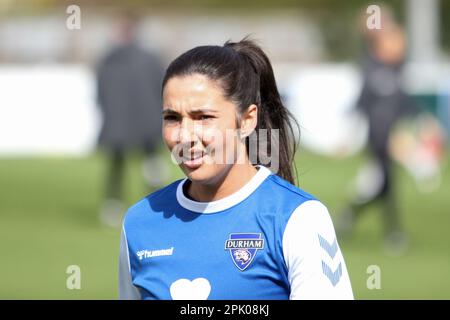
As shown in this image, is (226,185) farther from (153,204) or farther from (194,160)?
(153,204)

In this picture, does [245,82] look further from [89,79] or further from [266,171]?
[89,79]

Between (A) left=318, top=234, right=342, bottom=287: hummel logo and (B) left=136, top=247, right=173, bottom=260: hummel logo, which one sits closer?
(A) left=318, top=234, right=342, bottom=287: hummel logo

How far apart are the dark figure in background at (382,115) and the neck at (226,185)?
807cm

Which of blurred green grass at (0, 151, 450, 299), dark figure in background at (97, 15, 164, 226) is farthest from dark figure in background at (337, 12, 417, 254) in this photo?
dark figure in background at (97, 15, 164, 226)

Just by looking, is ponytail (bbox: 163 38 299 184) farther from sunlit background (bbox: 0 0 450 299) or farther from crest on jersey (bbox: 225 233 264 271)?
sunlit background (bbox: 0 0 450 299)

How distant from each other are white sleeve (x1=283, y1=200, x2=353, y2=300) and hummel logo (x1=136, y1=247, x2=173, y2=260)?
45cm

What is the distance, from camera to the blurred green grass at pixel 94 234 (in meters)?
9.36

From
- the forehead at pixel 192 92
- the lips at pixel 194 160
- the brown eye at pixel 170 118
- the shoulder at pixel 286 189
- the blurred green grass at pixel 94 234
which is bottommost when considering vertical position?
the blurred green grass at pixel 94 234

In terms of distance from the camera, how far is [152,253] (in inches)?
150

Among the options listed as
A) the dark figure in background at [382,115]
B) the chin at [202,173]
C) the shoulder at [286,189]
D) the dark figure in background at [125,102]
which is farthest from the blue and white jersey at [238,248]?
the dark figure in background at [125,102]

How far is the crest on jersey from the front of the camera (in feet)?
11.9

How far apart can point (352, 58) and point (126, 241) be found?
924 inches

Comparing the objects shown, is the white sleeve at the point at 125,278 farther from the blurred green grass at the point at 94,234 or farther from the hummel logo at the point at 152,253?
the blurred green grass at the point at 94,234

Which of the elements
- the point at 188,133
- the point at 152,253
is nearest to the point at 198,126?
the point at 188,133
